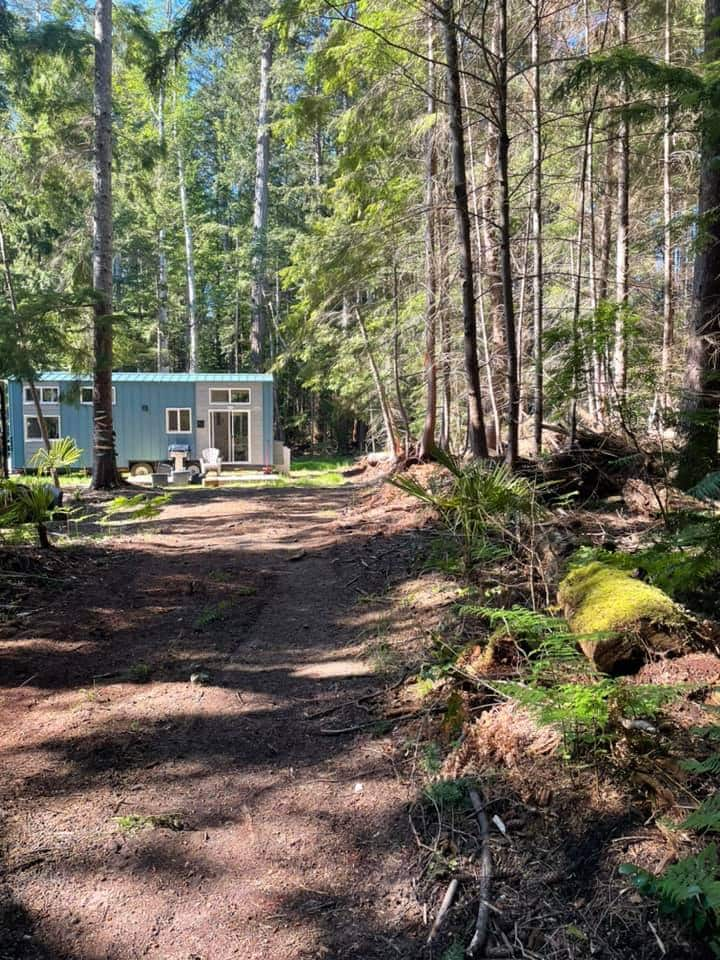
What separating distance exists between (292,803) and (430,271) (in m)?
9.33

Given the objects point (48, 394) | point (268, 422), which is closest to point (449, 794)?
point (268, 422)

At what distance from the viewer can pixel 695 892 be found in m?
1.68

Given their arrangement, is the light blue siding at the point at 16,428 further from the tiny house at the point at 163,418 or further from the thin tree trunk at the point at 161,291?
the thin tree trunk at the point at 161,291

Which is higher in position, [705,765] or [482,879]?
[705,765]

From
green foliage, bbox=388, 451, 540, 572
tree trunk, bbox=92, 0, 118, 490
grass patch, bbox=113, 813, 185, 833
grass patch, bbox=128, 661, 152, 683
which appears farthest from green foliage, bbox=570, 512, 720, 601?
tree trunk, bbox=92, 0, 118, 490

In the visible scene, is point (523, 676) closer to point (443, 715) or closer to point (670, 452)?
point (443, 715)

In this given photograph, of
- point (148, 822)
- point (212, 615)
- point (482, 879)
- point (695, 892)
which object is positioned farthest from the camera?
point (212, 615)

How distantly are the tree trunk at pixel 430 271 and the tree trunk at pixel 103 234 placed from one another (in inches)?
253

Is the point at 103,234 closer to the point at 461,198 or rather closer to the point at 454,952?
the point at 461,198

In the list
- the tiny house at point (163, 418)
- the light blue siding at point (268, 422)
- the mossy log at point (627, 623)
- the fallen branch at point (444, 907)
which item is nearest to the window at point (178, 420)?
the tiny house at point (163, 418)

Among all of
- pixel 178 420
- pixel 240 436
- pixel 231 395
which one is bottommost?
pixel 240 436

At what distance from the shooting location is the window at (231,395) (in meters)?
23.2

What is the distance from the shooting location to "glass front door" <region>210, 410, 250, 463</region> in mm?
23438

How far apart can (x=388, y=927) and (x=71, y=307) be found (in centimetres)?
1150
